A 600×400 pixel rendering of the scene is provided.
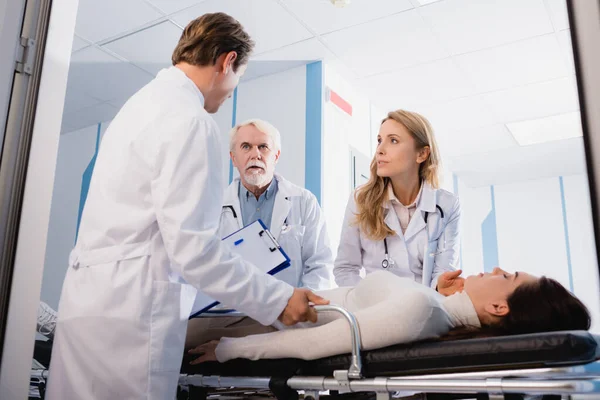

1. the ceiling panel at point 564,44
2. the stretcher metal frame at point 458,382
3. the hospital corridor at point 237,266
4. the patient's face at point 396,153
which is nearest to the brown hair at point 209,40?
the hospital corridor at point 237,266

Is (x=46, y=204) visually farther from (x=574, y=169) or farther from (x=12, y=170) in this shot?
(x=574, y=169)

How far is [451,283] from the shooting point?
1705 millimetres

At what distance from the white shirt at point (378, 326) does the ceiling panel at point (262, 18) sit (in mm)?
2258

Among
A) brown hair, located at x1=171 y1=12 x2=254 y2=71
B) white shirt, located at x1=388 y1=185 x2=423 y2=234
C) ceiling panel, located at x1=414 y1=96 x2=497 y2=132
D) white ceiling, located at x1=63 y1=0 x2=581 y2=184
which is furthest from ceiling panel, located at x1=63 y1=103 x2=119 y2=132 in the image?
brown hair, located at x1=171 y1=12 x2=254 y2=71

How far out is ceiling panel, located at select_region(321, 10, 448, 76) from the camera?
11.2 ft

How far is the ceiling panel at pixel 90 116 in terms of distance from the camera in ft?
15.4

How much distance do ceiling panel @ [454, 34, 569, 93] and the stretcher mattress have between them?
2.94m

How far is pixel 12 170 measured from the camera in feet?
4.08

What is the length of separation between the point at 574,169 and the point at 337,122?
362cm

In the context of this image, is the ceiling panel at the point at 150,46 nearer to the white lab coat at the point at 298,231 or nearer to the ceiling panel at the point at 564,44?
the white lab coat at the point at 298,231

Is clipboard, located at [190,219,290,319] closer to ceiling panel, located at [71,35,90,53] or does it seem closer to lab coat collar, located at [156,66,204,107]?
lab coat collar, located at [156,66,204,107]

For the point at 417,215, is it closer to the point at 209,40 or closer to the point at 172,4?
the point at 209,40

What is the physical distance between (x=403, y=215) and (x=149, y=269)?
1277mm

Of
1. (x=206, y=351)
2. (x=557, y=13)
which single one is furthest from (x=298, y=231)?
(x=557, y=13)
